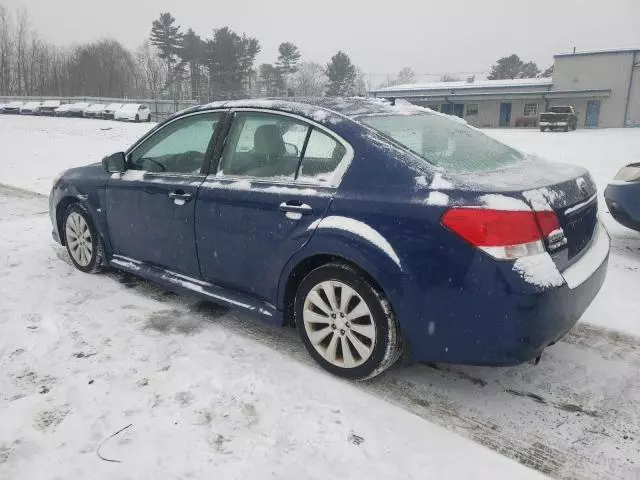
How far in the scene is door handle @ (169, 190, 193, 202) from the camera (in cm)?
366

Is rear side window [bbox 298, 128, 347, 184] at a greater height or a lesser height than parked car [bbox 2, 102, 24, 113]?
lesser

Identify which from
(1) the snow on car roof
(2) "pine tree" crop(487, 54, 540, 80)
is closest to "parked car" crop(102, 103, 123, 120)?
(1) the snow on car roof

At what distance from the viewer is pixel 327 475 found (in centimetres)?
230

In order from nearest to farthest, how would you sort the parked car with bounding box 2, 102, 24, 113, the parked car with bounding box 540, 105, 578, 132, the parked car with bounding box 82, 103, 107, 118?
the parked car with bounding box 540, 105, 578, 132, the parked car with bounding box 82, 103, 107, 118, the parked car with bounding box 2, 102, 24, 113

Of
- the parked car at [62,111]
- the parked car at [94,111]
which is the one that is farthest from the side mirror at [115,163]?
the parked car at [62,111]

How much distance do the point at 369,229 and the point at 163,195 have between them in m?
1.86

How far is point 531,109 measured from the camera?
41.7 meters

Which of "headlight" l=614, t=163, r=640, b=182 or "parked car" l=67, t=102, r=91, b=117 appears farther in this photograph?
"parked car" l=67, t=102, r=91, b=117

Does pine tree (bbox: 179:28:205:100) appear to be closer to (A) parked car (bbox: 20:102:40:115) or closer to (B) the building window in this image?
(A) parked car (bbox: 20:102:40:115)

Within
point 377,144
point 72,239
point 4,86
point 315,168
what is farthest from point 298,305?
point 4,86

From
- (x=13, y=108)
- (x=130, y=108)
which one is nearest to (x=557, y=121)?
(x=130, y=108)

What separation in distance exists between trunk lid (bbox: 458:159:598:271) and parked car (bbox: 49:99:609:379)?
1cm

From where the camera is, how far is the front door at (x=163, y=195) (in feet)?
12.3

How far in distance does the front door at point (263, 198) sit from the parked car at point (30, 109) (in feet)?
143
